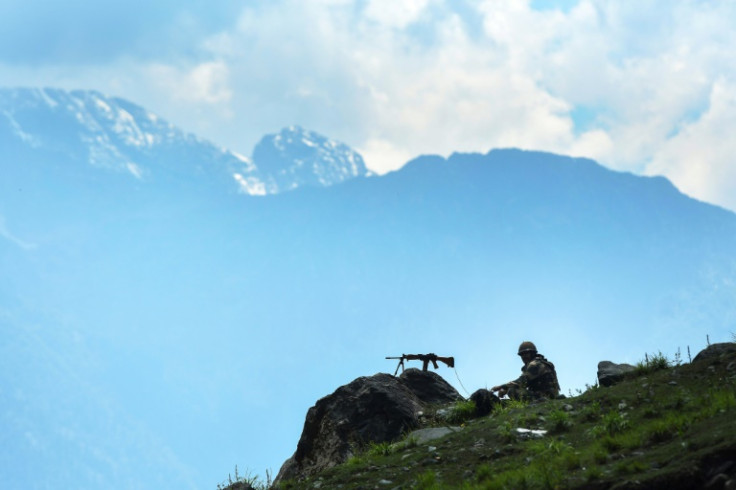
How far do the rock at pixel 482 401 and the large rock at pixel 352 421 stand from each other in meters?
1.87

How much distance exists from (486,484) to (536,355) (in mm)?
14495

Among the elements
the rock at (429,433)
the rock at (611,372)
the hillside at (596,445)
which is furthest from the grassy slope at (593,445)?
the rock at (611,372)

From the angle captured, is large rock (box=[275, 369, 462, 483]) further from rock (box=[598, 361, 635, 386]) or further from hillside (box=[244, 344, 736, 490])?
rock (box=[598, 361, 635, 386])

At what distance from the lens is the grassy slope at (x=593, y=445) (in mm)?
12445

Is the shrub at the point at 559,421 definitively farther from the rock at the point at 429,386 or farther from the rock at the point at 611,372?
the rock at the point at 429,386

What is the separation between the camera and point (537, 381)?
25.7 m

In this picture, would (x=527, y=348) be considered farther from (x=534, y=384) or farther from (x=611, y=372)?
(x=611, y=372)

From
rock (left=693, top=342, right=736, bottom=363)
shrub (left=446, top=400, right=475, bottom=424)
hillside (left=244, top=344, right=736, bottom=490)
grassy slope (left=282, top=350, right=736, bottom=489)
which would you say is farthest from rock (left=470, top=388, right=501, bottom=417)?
rock (left=693, top=342, right=736, bottom=363)

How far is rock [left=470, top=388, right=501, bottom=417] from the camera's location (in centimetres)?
2138

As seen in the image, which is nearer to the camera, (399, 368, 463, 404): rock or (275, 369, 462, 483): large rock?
(275, 369, 462, 483): large rock

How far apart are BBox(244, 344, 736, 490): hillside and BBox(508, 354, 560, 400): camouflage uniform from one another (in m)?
4.09

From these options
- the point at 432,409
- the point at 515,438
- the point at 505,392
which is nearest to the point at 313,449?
the point at 432,409

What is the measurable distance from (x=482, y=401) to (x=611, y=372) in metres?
3.66

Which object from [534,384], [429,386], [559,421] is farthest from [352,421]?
[559,421]
